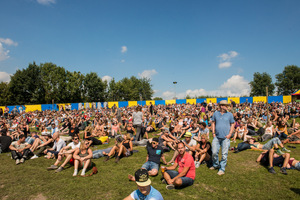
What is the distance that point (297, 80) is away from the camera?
7506 centimetres

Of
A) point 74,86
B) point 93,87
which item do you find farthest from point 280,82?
point 74,86

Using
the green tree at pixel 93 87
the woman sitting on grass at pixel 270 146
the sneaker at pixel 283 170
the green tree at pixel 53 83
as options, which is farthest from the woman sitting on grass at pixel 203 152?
the green tree at pixel 93 87

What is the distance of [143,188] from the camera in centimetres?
231

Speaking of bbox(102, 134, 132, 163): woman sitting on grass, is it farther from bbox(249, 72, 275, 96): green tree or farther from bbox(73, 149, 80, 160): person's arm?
bbox(249, 72, 275, 96): green tree

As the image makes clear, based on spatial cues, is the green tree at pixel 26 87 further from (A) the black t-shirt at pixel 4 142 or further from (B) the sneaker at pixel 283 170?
(B) the sneaker at pixel 283 170

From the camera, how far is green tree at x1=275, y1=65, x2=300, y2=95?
75.5m

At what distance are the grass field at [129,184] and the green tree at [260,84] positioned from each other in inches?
3384

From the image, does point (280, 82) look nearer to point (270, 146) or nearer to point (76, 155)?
point (270, 146)

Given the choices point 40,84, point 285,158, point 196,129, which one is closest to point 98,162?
point 196,129

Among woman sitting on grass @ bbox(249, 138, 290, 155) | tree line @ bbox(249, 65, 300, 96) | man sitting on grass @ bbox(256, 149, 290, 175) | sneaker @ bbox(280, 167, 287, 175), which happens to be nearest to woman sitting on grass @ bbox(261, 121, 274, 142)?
woman sitting on grass @ bbox(249, 138, 290, 155)

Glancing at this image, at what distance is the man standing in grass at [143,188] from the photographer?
7.47 ft

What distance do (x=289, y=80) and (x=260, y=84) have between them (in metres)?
12.2

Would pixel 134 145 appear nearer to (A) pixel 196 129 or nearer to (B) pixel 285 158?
(A) pixel 196 129

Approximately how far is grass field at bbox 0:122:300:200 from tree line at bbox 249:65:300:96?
8428cm
